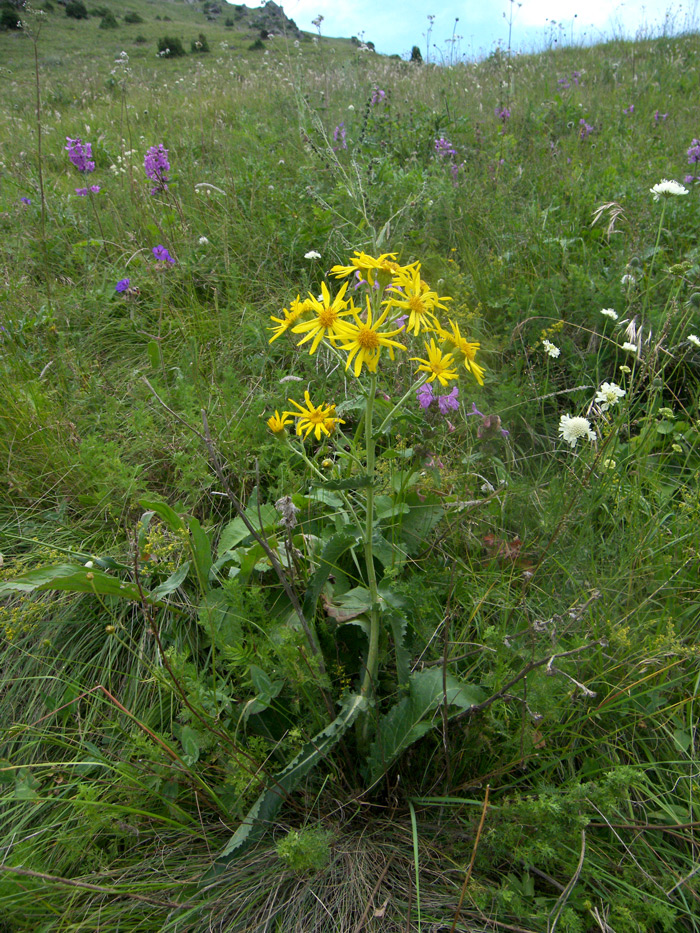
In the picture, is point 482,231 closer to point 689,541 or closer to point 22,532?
point 689,541

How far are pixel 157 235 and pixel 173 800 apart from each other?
291 cm

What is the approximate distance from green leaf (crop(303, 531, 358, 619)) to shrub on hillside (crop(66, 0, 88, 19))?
1385 inches

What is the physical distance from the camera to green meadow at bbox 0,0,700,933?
1134 mm

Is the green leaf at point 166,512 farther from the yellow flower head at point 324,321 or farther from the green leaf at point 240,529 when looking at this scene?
the yellow flower head at point 324,321

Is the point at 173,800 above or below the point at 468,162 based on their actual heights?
below

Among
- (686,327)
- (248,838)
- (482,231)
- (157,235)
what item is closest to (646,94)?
(482,231)

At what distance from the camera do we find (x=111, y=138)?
5152 millimetres

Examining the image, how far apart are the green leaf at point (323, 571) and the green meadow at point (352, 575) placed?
1 cm

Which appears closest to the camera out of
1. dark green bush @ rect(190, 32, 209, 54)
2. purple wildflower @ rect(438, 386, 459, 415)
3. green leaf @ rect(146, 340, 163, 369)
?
purple wildflower @ rect(438, 386, 459, 415)

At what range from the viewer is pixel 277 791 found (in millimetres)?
1192

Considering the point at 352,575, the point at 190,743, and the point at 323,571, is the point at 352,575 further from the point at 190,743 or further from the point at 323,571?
the point at 190,743

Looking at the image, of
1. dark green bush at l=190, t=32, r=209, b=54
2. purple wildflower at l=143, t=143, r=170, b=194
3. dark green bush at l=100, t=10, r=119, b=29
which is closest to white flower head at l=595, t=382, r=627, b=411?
purple wildflower at l=143, t=143, r=170, b=194

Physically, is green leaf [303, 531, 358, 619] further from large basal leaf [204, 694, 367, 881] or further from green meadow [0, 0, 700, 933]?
large basal leaf [204, 694, 367, 881]

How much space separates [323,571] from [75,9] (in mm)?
35602
